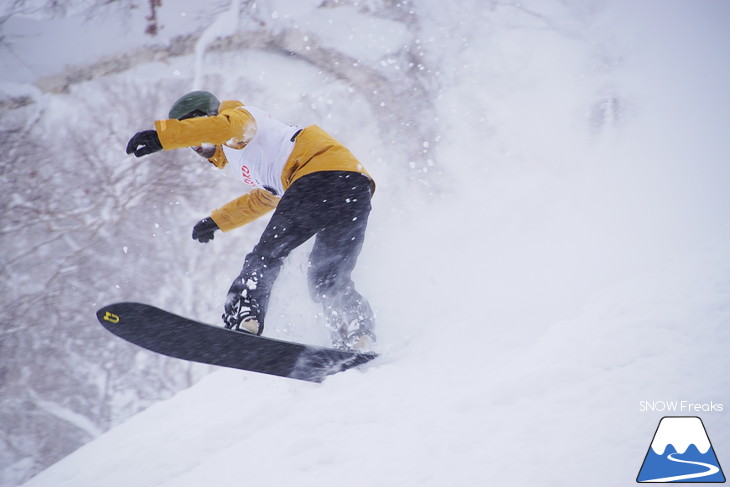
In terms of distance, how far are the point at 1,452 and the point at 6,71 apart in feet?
14.2

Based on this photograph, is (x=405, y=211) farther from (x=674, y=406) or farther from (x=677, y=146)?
(x=674, y=406)

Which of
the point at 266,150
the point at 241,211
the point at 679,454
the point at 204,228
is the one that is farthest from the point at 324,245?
the point at 679,454

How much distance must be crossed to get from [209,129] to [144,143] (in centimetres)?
23

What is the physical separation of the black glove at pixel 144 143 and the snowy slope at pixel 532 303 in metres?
1.13

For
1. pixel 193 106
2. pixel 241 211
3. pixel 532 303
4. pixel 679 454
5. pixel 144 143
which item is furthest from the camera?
pixel 241 211

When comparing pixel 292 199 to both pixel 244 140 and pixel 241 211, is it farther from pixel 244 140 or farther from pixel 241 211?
pixel 241 211

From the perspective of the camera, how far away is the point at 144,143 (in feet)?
5.43

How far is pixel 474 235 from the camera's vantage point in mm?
3273

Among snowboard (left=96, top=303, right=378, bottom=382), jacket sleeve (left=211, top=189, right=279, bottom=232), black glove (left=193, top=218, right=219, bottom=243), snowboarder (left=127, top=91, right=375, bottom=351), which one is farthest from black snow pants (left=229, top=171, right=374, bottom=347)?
black glove (left=193, top=218, right=219, bottom=243)

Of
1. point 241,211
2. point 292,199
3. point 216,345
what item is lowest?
point 216,345

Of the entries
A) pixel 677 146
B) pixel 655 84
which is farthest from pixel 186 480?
pixel 655 84

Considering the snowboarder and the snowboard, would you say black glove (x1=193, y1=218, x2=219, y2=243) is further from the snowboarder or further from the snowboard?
the snowboard

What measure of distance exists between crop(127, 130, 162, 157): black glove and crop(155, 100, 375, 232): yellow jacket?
0.02 m

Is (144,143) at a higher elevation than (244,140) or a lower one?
lower
